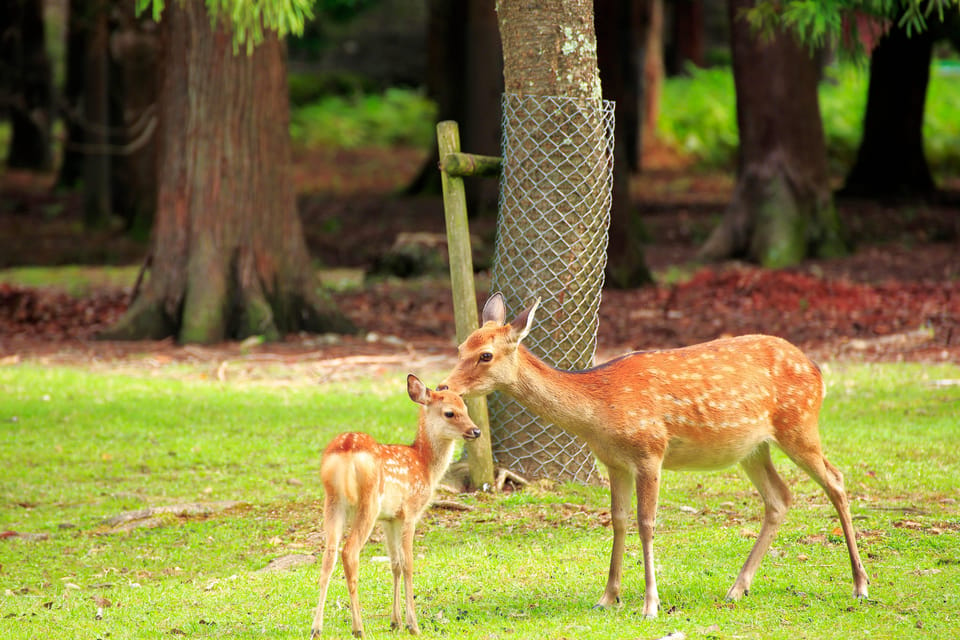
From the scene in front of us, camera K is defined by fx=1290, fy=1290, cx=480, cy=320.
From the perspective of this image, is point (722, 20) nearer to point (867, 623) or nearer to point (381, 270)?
point (381, 270)

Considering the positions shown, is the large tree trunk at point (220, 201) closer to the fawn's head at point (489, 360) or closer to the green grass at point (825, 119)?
the fawn's head at point (489, 360)

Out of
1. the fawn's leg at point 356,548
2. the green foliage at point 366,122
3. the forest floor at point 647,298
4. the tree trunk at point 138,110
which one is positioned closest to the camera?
the fawn's leg at point 356,548

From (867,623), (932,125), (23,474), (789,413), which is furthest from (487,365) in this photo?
(932,125)

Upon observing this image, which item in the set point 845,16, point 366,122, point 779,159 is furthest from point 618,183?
point 366,122

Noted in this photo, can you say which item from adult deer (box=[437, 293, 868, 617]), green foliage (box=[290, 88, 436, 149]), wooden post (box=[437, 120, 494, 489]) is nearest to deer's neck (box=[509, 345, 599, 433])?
adult deer (box=[437, 293, 868, 617])

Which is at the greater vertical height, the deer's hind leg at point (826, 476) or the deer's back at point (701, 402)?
the deer's back at point (701, 402)

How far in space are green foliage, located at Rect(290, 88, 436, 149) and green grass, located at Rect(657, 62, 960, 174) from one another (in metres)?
7.05

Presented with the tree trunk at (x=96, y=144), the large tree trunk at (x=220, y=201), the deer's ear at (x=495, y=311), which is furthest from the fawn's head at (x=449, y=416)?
the tree trunk at (x=96, y=144)

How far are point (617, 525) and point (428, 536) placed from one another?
5.49 ft

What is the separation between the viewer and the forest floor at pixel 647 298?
13.0 meters

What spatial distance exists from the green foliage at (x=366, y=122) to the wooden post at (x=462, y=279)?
2888cm

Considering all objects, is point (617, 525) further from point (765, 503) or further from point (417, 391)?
point (417, 391)

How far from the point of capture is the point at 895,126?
920 inches

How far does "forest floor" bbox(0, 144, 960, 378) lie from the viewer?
1295cm
